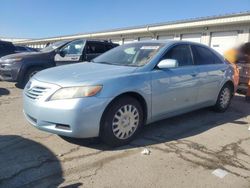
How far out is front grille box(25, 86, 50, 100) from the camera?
3699mm

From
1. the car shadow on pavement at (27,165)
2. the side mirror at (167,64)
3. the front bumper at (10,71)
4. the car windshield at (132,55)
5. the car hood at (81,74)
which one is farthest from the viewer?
the front bumper at (10,71)

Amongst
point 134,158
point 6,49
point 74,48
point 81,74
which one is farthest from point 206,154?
point 6,49

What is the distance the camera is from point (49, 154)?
143 inches

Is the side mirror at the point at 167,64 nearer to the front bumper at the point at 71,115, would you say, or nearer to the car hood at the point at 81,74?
the car hood at the point at 81,74

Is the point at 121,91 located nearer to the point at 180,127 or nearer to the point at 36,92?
the point at 36,92

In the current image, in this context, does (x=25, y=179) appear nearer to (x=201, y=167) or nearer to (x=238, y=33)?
(x=201, y=167)

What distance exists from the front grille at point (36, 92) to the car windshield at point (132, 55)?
1.40m

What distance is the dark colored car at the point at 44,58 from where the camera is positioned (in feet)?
27.3

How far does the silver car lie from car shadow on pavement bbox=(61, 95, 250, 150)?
0.24m

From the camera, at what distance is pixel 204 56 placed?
18.5ft

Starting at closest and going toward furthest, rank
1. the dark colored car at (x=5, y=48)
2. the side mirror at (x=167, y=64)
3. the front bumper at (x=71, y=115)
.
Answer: the front bumper at (x=71, y=115) → the side mirror at (x=167, y=64) → the dark colored car at (x=5, y=48)

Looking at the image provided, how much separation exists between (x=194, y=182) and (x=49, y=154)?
1.85 meters

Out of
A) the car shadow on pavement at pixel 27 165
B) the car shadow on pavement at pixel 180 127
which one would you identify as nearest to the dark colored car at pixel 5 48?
the car shadow on pavement at pixel 27 165

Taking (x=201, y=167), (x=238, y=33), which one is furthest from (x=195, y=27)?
(x=201, y=167)
